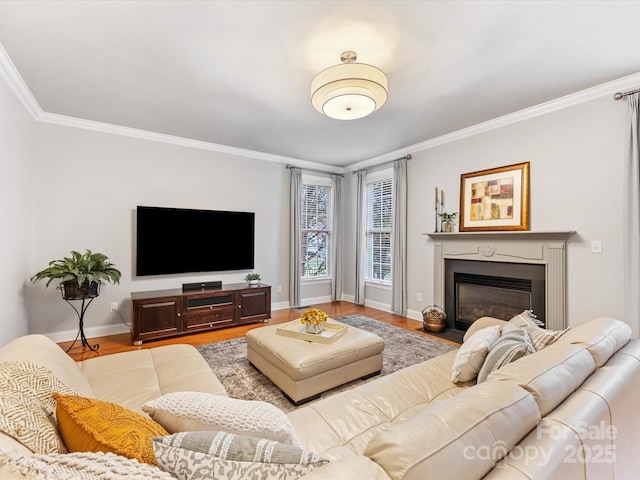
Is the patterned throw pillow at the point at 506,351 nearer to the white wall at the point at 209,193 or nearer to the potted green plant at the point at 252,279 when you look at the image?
the white wall at the point at 209,193

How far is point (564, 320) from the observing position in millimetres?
2992

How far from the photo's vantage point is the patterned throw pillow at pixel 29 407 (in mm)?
752

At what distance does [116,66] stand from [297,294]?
12.7 ft

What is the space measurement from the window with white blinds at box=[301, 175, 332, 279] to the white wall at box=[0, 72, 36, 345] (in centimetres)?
368

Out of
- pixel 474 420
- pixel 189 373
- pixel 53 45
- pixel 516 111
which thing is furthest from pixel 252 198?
pixel 474 420

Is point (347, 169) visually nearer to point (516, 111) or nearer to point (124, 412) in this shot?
point (516, 111)

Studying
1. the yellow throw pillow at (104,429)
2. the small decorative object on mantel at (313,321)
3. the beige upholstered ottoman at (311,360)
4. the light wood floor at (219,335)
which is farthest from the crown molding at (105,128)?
the small decorative object on mantel at (313,321)

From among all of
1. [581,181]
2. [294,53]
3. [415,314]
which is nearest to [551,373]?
[294,53]

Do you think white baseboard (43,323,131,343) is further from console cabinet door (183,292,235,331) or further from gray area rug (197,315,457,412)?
gray area rug (197,315,457,412)

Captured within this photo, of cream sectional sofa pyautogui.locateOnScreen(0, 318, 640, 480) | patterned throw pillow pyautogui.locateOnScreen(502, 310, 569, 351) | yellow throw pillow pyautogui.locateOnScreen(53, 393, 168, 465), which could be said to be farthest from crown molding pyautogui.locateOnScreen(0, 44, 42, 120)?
patterned throw pillow pyautogui.locateOnScreen(502, 310, 569, 351)

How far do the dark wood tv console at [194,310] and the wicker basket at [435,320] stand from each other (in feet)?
7.36

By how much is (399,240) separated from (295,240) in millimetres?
1780

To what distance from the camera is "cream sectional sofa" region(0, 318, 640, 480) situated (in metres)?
0.70

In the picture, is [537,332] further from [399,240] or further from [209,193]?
[209,193]
